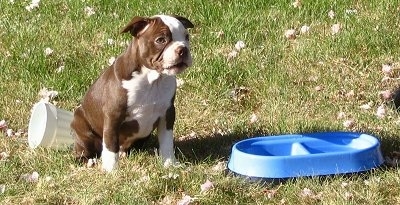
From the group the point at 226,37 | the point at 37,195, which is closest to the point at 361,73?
the point at 226,37

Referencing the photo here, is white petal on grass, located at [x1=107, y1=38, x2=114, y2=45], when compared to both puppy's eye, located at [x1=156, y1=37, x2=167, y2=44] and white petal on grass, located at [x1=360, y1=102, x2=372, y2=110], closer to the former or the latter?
white petal on grass, located at [x1=360, y1=102, x2=372, y2=110]

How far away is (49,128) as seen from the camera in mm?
5254

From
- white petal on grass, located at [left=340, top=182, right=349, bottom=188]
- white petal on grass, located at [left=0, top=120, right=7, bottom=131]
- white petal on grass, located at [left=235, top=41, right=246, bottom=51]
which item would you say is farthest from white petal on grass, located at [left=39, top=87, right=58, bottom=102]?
white petal on grass, located at [left=340, top=182, right=349, bottom=188]

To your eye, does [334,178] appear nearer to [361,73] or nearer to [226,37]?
[361,73]

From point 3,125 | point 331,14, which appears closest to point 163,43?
point 3,125

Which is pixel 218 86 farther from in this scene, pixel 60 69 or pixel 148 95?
pixel 148 95

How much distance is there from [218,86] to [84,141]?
1363mm

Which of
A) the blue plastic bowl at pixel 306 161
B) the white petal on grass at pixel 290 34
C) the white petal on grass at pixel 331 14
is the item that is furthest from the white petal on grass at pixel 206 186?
the white petal on grass at pixel 331 14

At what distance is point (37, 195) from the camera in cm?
448

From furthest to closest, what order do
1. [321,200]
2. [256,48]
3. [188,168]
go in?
[256,48] → [188,168] → [321,200]

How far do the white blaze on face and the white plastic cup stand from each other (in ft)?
3.66

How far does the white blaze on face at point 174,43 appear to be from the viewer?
14.5ft

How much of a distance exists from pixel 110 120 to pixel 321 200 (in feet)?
4.13

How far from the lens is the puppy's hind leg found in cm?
509
